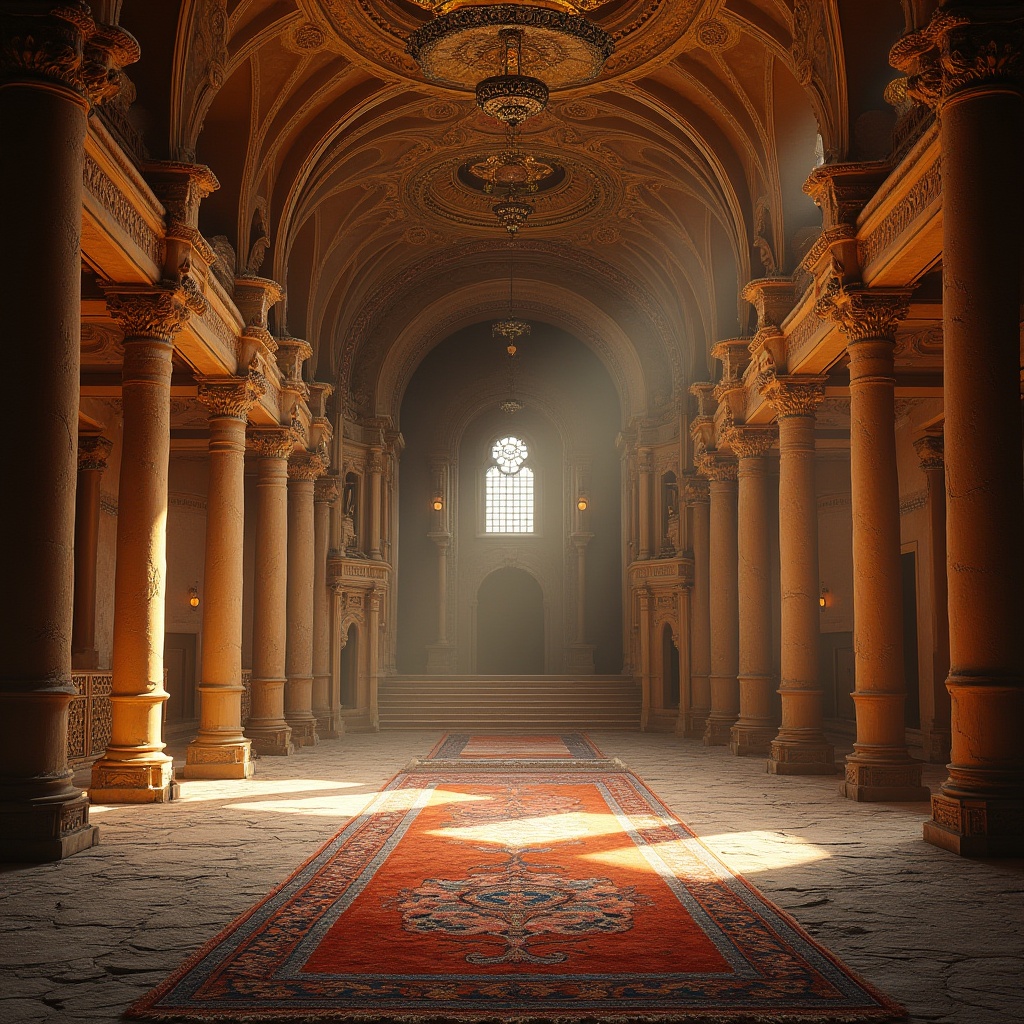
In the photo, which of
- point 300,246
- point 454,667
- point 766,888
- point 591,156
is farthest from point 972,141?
point 454,667

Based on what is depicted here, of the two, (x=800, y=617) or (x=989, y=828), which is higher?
(x=800, y=617)

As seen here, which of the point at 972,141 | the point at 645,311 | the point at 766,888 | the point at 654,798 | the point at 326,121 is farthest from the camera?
the point at 645,311

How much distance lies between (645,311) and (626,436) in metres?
3.06

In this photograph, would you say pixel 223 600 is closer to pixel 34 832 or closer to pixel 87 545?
pixel 87 545

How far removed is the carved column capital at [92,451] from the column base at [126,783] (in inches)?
347

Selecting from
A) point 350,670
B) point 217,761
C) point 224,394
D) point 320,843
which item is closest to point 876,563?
point 320,843

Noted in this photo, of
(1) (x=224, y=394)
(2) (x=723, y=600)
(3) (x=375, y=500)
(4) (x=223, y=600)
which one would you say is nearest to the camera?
(4) (x=223, y=600)

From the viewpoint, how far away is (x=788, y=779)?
14242 millimetres

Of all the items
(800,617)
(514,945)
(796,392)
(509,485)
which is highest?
(509,485)

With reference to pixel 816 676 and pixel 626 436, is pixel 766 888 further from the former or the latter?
pixel 626 436

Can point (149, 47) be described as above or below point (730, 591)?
above

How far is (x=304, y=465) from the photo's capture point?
2080 centimetres

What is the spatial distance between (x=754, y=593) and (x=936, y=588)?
2.78 meters

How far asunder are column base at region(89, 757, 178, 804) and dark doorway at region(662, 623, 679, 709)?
45.0 feet
